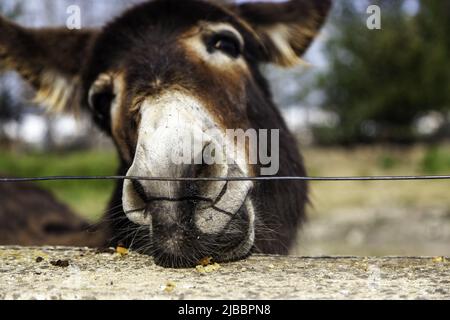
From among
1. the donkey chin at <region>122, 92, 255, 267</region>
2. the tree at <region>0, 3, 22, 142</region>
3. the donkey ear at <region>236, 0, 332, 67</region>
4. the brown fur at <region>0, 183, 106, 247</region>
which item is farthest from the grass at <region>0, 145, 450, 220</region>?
the donkey chin at <region>122, 92, 255, 267</region>

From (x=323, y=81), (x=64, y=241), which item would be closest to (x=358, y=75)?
(x=323, y=81)

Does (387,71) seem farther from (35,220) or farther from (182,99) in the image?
(182,99)

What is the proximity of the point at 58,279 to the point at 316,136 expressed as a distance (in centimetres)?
2389

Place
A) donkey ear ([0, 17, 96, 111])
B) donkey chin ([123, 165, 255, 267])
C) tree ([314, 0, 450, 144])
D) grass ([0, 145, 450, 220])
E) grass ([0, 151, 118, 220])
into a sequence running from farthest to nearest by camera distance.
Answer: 1. tree ([314, 0, 450, 144])
2. grass ([0, 151, 118, 220])
3. grass ([0, 145, 450, 220])
4. donkey ear ([0, 17, 96, 111])
5. donkey chin ([123, 165, 255, 267])

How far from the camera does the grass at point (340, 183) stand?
1223 centimetres

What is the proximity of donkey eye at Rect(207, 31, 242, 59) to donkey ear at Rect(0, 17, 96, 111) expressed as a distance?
88 cm

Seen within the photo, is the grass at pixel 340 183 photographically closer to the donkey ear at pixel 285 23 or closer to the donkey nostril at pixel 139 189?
the donkey ear at pixel 285 23

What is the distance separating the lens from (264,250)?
2.77m

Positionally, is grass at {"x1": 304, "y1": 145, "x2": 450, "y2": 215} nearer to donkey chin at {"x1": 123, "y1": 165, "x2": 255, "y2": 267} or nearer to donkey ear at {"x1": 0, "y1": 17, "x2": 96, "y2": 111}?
donkey ear at {"x1": 0, "y1": 17, "x2": 96, "y2": 111}

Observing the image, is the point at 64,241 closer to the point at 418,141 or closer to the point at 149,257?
the point at 149,257

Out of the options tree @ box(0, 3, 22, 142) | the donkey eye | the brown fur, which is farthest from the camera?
tree @ box(0, 3, 22, 142)

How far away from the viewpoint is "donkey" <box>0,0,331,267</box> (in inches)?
83.3

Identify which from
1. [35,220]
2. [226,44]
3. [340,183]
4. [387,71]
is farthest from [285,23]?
[387,71]

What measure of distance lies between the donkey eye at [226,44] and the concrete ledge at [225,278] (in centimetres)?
122
